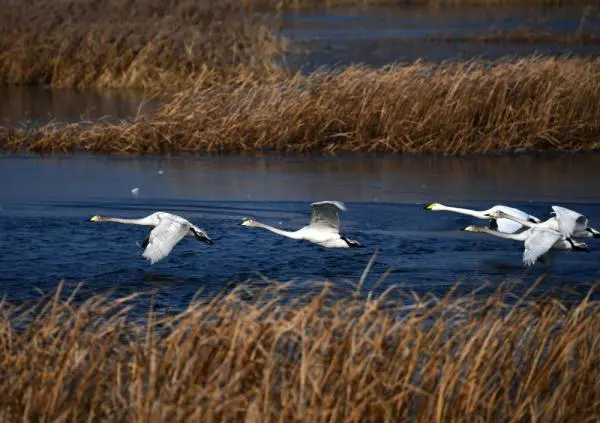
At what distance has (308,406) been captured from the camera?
5.97 meters

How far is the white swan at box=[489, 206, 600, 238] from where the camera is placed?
10602 mm

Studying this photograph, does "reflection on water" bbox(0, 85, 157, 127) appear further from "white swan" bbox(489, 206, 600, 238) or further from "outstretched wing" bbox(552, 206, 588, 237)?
"outstretched wing" bbox(552, 206, 588, 237)

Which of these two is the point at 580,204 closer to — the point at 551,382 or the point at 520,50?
the point at 551,382

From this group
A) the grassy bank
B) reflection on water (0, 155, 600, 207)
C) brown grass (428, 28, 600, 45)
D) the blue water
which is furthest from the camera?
brown grass (428, 28, 600, 45)

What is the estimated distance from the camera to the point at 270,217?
1323 centimetres

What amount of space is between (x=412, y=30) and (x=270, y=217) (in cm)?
3049

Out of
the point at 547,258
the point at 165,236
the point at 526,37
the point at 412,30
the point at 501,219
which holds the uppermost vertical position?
the point at 165,236

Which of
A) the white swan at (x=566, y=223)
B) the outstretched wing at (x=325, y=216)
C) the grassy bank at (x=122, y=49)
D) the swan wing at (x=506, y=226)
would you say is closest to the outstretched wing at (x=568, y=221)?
the white swan at (x=566, y=223)

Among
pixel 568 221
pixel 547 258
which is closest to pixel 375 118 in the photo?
pixel 547 258

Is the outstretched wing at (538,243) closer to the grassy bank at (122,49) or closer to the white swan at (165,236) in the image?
the white swan at (165,236)

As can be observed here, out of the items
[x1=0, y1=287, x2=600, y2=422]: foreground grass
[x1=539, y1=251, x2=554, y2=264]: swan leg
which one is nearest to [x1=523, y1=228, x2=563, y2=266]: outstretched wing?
[x1=539, y1=251, x2=554, y2=264]: swan leg

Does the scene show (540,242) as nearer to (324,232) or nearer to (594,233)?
(594,233)

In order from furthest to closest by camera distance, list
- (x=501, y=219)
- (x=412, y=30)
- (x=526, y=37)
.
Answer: (x=412, y=30) → (x=526, y=37) → (x=501, y=219)

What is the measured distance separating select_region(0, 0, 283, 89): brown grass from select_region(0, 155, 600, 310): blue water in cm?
810
